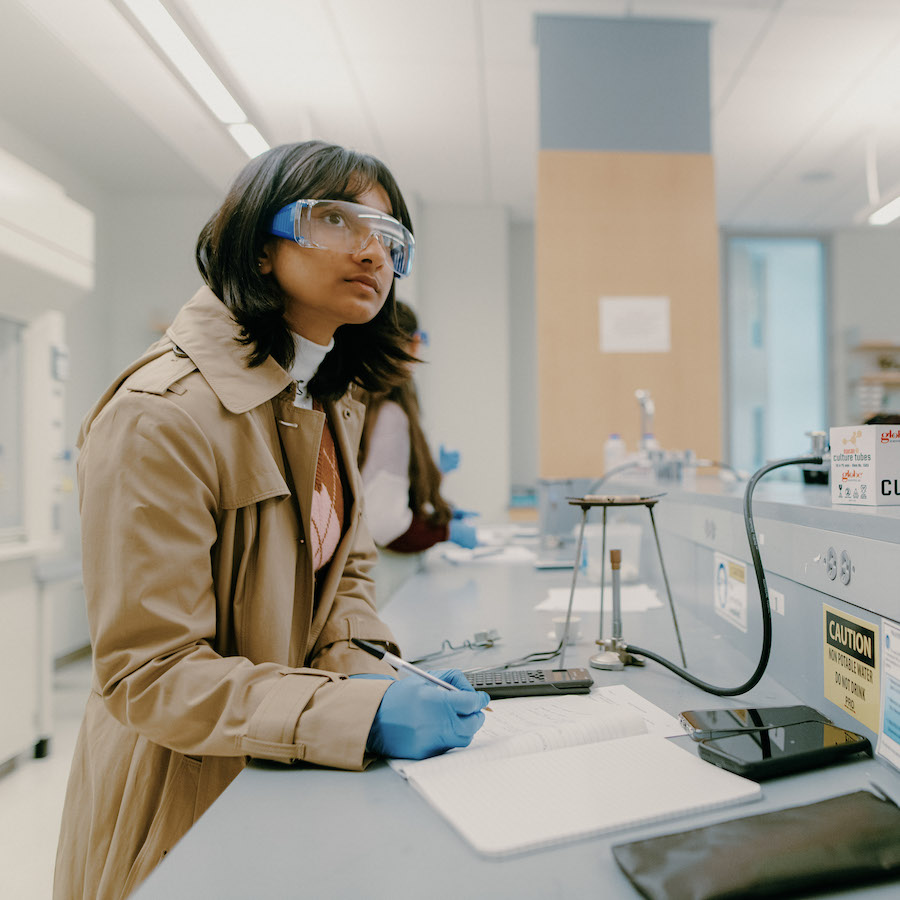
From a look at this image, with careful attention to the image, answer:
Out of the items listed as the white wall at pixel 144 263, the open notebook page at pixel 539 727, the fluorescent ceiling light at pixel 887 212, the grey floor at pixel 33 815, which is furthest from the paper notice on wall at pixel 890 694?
the white wall at pixel 144 263

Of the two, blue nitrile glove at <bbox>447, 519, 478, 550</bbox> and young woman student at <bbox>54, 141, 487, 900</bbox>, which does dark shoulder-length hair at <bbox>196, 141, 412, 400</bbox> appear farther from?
blue nitrile glove at <bbox>447, 519, 478, 550</bbox>

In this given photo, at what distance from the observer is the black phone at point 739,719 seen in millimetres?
735

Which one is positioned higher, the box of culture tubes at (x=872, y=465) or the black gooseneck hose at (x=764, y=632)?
the box of culture tubes at (x=872, y=465)

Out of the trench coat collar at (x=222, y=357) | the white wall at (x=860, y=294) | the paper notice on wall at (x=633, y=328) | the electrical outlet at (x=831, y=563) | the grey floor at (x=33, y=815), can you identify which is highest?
the white wall at (x=860, y=294)

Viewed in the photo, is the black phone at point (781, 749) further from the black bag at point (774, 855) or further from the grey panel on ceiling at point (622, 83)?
the grey panel on ceiling at point (622, 83)

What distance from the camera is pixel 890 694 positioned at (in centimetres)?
67

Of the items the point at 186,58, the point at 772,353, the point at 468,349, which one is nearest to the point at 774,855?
the point at 186,58

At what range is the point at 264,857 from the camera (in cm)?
54

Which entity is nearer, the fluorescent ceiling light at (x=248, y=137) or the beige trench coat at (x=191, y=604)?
the beige trench coat at (x=191, y=604)

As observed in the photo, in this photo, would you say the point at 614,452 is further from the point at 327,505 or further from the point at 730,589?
the point at 327,505

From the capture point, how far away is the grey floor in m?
1.87

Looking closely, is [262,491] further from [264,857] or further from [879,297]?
[879,297]

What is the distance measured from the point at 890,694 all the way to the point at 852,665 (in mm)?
79

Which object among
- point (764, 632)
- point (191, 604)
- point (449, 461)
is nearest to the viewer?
point (191, 604)
